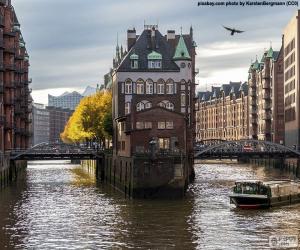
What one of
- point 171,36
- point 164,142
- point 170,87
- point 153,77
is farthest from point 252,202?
point 171,36

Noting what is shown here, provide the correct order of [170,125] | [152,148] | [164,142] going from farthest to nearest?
[164,142] → [170,125] → [152,148]

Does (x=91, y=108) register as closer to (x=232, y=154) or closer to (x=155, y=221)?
(x=232, y=154)

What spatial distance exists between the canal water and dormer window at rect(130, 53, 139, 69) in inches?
1138

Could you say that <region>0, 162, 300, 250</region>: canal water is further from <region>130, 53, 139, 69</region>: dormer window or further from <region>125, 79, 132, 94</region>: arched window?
<region>130, 53, 139, 69</region>: dormer window

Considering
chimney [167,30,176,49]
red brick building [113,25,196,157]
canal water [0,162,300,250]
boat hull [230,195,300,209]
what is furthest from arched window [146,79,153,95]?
boat hull [230,195,300,209]

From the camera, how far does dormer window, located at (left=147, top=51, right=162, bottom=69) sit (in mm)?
109375

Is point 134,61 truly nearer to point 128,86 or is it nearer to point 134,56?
point 134,56

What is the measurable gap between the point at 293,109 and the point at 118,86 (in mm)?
49126

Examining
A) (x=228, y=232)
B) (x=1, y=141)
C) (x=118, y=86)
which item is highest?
(x=118, y=86)

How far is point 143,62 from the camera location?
110m

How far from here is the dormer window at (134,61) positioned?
109 meters

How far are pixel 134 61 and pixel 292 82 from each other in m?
47.9

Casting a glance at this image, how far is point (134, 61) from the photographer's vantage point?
359 feet

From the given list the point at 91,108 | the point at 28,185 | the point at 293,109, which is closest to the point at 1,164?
the point at 28,185
